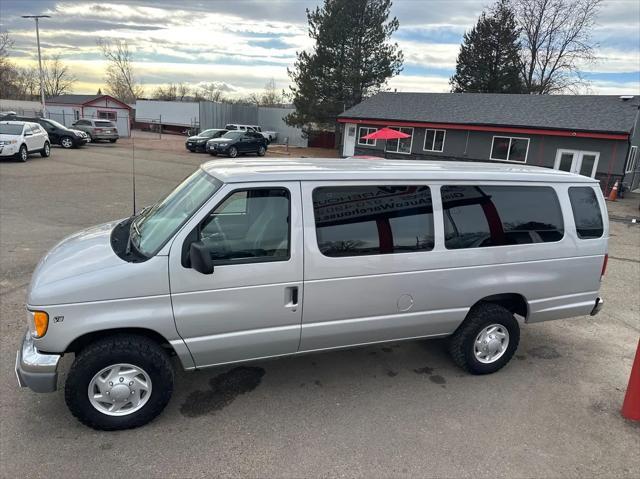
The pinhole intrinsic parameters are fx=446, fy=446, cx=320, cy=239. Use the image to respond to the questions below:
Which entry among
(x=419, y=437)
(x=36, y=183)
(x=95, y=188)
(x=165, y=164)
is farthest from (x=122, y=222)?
(x=165, y=164)

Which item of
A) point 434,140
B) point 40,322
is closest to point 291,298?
point 40,322

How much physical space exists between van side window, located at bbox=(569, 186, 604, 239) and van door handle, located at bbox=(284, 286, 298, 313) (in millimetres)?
2880

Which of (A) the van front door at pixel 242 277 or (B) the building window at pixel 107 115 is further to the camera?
(B) the building window at pixel 107 115

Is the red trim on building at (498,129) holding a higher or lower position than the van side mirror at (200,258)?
higher

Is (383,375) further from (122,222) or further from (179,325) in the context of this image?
(122,222)

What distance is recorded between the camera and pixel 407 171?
3807mm

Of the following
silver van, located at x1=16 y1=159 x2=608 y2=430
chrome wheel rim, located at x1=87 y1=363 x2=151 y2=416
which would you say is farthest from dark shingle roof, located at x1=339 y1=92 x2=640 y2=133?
chrome wheel rim, located at x1=87 y1=363 x2=151 y2=416

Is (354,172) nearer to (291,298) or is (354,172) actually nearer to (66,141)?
(291,298)

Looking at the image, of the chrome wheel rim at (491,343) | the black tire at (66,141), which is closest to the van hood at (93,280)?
the chrome wheel rim at (491,343)

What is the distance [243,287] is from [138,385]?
104 cm

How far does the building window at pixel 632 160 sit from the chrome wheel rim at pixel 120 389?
976 inches

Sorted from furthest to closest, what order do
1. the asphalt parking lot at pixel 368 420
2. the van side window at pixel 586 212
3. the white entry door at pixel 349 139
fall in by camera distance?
the white entry door at pixel 349 139, the van side window at pixel 586 212, the asphalt parking lot at pixel 368 420

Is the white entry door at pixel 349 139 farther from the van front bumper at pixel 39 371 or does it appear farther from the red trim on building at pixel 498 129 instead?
the van front bumper at pixel 39 371

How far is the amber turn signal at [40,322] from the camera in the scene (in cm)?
294
